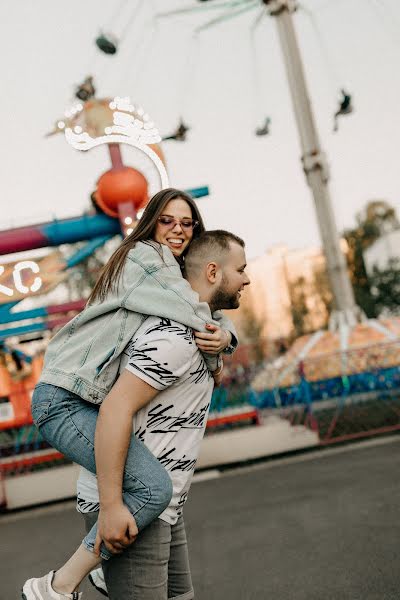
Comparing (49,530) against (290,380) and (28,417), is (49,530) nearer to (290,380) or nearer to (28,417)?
(28,417)

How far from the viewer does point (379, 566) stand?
3275mm

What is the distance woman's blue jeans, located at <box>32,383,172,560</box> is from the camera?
1.44 m

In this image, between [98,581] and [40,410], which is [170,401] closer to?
[40,410]

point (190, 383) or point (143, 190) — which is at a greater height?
point (143, 190)

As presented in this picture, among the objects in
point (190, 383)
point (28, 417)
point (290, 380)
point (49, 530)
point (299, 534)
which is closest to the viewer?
point (190, 383)

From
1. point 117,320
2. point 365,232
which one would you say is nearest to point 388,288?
point 365,232

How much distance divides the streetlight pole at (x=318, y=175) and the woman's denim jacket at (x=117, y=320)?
10.6m

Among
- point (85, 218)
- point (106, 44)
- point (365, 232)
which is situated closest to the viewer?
point (85, 218)

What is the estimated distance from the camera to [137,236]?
1.73 meters

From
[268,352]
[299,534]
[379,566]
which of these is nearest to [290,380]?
[299,534]

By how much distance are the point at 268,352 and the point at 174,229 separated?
54.8 metres

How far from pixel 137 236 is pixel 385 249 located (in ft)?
139

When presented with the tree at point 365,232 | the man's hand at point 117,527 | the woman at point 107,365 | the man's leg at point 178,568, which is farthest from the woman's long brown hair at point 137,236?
the tree at point 365,232

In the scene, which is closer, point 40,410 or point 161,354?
point 161,354
